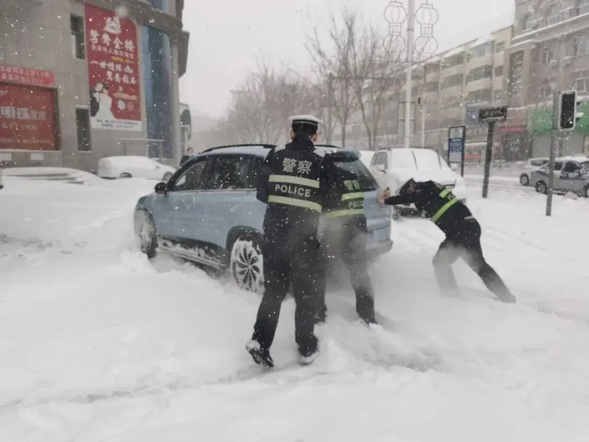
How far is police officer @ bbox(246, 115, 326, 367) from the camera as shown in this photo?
3193 millimetres

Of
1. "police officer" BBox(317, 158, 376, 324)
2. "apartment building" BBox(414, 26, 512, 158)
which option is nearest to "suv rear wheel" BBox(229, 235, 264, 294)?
"police officer" BBox(317, 158, 376, 324)

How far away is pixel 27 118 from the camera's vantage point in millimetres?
17672

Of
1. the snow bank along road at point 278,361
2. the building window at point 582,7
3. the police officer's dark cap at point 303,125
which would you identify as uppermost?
the building window at point 582,7

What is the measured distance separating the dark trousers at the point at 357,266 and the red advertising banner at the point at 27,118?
56.1 feet

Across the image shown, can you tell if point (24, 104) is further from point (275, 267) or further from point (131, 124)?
point (275, 267)

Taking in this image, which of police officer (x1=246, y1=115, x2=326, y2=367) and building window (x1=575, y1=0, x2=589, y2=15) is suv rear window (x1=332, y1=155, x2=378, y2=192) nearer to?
police officer (x1=246, y1=115, x2=326, y2=367)

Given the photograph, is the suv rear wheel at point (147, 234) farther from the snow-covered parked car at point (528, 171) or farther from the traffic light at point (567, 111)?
the snow-covered parked car at point (528, 171)

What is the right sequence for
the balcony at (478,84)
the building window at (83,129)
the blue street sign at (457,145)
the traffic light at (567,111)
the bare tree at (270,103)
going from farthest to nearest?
the balcony at (478,84)
the bare tree at (270,103)
the building window at (83,129)
the blue street sign at (457,145)
the traffic light at (567,111)

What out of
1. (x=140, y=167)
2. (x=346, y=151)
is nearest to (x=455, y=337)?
(x=346, y=151)

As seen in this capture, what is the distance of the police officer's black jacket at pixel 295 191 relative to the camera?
10.5 feet

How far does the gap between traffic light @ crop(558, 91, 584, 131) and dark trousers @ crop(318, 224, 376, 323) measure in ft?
26.8

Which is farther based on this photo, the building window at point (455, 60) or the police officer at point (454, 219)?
the building window at point (455, 60)

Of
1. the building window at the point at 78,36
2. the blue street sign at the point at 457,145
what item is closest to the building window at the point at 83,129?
the building window at the point at 78,36

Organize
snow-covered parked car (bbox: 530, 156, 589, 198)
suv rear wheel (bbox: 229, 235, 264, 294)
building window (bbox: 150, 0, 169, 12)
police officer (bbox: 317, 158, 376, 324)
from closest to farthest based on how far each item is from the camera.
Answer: police officer (bbox: 317, 158, 376, 324)
suv rear wheel (bbox: 229, 235, 264, 294)
snow-covered parked car (bbox: 530, 156, 589, 198)
building window (bbox: 150, 0, 169, 12)
